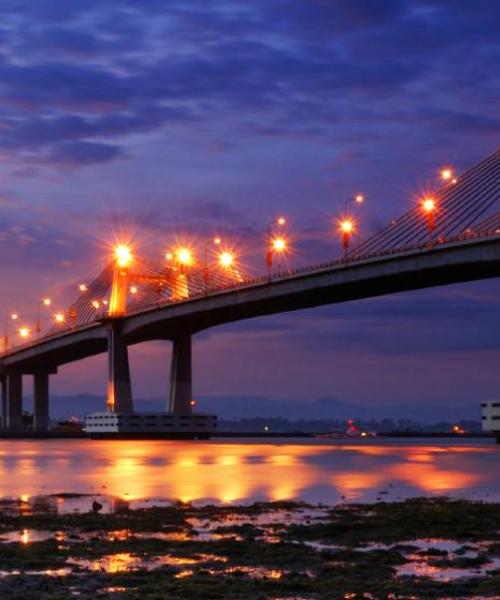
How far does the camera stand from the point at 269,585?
52.2 ft

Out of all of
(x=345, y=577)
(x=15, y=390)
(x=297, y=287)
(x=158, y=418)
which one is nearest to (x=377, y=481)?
(x=345, y=577)

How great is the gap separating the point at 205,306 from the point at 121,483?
62.5 meters

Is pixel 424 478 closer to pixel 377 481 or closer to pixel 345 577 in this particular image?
pixel 377 481

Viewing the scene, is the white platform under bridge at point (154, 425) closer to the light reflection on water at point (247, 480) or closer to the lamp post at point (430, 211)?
the lamp post at point (430, 211)

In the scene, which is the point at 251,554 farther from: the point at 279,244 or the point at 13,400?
the point at 13,400

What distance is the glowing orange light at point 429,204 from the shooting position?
80.1 meters

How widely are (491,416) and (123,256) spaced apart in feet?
143

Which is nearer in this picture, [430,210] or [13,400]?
[430,210]

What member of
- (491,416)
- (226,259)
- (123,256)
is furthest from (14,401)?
(491,416)

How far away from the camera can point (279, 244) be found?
328ft

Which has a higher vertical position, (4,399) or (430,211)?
(430,211)

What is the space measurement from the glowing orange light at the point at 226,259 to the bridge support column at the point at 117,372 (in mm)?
13205

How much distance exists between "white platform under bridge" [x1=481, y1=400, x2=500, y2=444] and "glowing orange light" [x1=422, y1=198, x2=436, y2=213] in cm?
2504

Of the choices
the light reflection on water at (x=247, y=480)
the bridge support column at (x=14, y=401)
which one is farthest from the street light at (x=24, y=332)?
the light reflection on water at (x=247, y=480)
